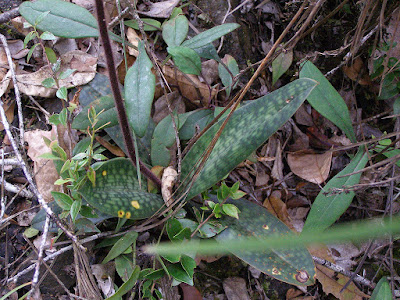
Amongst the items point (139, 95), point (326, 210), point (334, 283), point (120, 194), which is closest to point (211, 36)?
point (139, 95)

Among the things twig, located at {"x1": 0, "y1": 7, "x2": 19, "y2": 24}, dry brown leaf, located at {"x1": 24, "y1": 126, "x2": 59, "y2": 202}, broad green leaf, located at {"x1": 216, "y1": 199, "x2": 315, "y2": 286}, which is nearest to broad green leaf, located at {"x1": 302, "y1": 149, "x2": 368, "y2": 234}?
broad green leaf, located at {"x1": 216, "y1": 199, "x2": 315, "y2": 286}

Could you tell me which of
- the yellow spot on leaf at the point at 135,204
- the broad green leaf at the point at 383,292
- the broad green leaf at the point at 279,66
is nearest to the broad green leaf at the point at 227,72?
the broad green leaf at the point at 279,66

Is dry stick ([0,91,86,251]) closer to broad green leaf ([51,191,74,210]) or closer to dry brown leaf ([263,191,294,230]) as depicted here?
broad green leaf ([51,191,74,210])

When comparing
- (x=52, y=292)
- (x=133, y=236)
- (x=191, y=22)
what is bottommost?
(x=52, y=292)

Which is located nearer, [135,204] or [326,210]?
[135,204]

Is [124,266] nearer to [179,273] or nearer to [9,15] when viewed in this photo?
[179,273]

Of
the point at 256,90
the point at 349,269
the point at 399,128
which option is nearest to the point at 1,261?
the point at 256,90

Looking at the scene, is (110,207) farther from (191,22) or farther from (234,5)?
(234,5)
